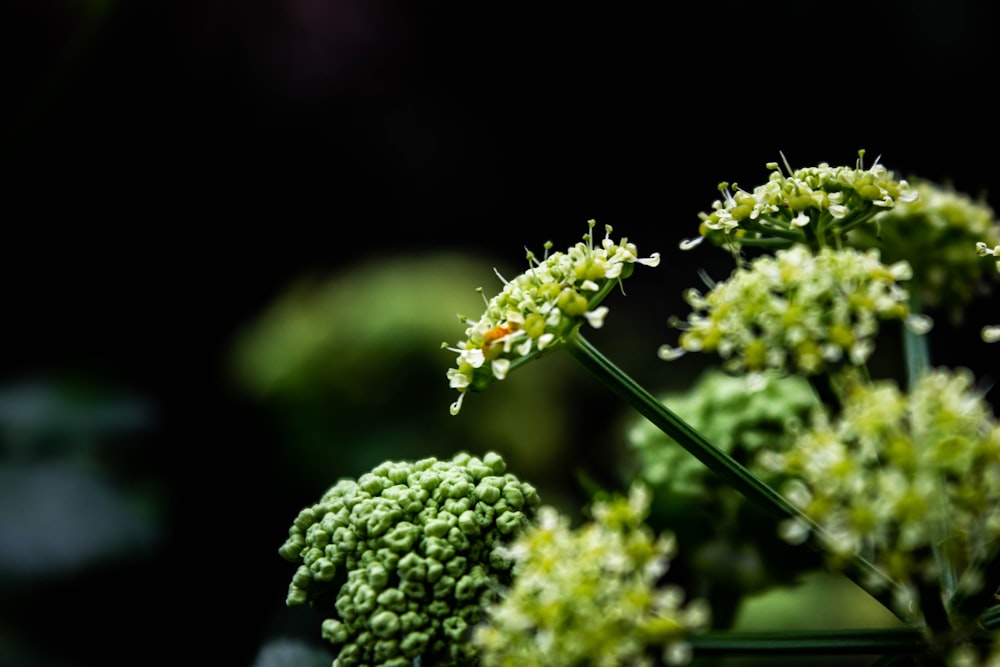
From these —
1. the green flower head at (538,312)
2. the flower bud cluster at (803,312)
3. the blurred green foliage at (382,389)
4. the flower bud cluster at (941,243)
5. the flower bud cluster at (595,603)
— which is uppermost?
the blurred green foliage at (382,389)

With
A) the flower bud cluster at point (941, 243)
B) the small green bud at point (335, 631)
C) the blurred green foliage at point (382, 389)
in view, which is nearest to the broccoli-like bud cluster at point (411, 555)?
the small green bud at point (335, 631)

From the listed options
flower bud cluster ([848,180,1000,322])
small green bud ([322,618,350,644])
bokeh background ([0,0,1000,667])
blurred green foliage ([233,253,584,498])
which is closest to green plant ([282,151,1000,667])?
small green bud ([322,618,350,644])

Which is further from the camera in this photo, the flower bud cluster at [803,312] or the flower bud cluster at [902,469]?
the flower bud cluster at [803,312]

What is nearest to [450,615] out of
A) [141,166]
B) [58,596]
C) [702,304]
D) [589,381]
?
[702,304]

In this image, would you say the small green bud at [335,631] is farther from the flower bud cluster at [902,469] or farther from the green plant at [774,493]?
the flower bud cluster at [902,469]

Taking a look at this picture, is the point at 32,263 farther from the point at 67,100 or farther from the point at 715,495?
the point at 715,495

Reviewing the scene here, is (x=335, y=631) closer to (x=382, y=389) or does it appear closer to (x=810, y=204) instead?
(x=810, y=204)

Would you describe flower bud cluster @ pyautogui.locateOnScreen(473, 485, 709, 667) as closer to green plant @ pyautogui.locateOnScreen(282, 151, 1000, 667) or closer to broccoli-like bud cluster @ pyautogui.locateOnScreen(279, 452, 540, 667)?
green plant @ pyautogui.locateOnScreen(282, 151, 1000, 667)
